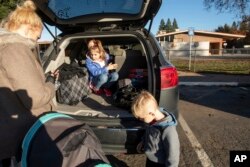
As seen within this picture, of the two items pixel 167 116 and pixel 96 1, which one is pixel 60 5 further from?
pixel 167 116

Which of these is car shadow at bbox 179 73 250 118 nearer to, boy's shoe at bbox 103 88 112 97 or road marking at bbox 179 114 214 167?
road marking at bbox 179 114 214 167

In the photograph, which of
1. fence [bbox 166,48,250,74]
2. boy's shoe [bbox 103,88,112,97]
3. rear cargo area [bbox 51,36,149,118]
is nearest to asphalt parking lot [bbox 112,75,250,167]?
rear cargo area [bbox 51,36,149,118]

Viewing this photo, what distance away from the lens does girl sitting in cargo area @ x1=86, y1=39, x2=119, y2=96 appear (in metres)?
5.79

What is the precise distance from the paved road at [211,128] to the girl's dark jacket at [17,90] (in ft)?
7.07

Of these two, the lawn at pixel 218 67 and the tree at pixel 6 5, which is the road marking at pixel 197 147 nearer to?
the tree at pixel 6 5

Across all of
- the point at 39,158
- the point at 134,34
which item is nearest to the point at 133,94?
the point at 134,34

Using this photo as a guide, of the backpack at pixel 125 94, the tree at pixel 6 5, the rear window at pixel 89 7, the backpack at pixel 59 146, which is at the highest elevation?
the tree at pixel 6 5

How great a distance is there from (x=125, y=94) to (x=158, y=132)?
5.55ft

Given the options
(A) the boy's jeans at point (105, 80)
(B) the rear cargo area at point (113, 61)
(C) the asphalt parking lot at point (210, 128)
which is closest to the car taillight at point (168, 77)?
(B) the rear cargo area at point (113, 61)

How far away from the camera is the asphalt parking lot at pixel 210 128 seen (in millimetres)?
4723

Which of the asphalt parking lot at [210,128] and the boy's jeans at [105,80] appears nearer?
the asphalt parking lot at [210,128]

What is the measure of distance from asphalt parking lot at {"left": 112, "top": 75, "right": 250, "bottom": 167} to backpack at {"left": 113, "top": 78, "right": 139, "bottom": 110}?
0.69 meters

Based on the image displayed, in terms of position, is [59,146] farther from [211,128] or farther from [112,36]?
[211,128]

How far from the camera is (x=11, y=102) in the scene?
8.70 ft
